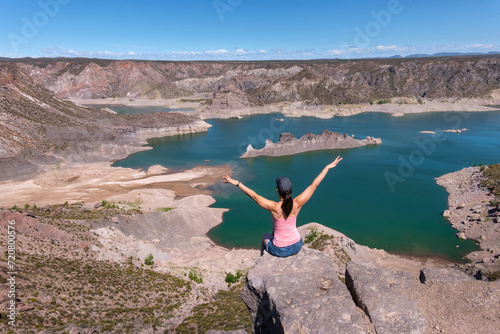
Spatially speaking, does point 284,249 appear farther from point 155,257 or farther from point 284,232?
point 155,257

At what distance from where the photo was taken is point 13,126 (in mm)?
70562

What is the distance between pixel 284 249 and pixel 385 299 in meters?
2.86

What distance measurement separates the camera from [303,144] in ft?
277

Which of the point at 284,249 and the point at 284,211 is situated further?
the point at 284,249

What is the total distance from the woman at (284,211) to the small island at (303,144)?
6959cm

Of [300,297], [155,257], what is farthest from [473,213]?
[300,297]

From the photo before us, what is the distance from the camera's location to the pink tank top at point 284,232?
8.24 meters

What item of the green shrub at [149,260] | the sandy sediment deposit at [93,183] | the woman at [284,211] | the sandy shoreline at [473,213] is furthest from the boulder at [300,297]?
the sandy sediment deposit at [93,183]

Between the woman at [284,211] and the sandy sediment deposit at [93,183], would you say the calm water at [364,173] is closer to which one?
the sandy sediment deposit at [93,183]

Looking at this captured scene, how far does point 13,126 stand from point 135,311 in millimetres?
72922

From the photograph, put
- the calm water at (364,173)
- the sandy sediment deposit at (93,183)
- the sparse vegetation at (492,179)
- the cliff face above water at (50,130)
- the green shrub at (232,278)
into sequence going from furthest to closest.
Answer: the cliff face above water at (50,130) → the sandy sediment deposit at (93,183) → the sparse vegetation at (492,179) → the calm water at (364,173) → the green shrub at (232,278)

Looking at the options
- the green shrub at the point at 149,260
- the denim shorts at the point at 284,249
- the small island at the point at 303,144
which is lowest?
the small island at the point at 303,144

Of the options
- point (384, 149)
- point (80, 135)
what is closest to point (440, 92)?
point (384, 149)

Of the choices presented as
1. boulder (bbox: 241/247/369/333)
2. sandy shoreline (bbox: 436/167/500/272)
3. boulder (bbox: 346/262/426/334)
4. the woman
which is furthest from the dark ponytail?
sandy shoreline (bbox: 436/167/500/272)
